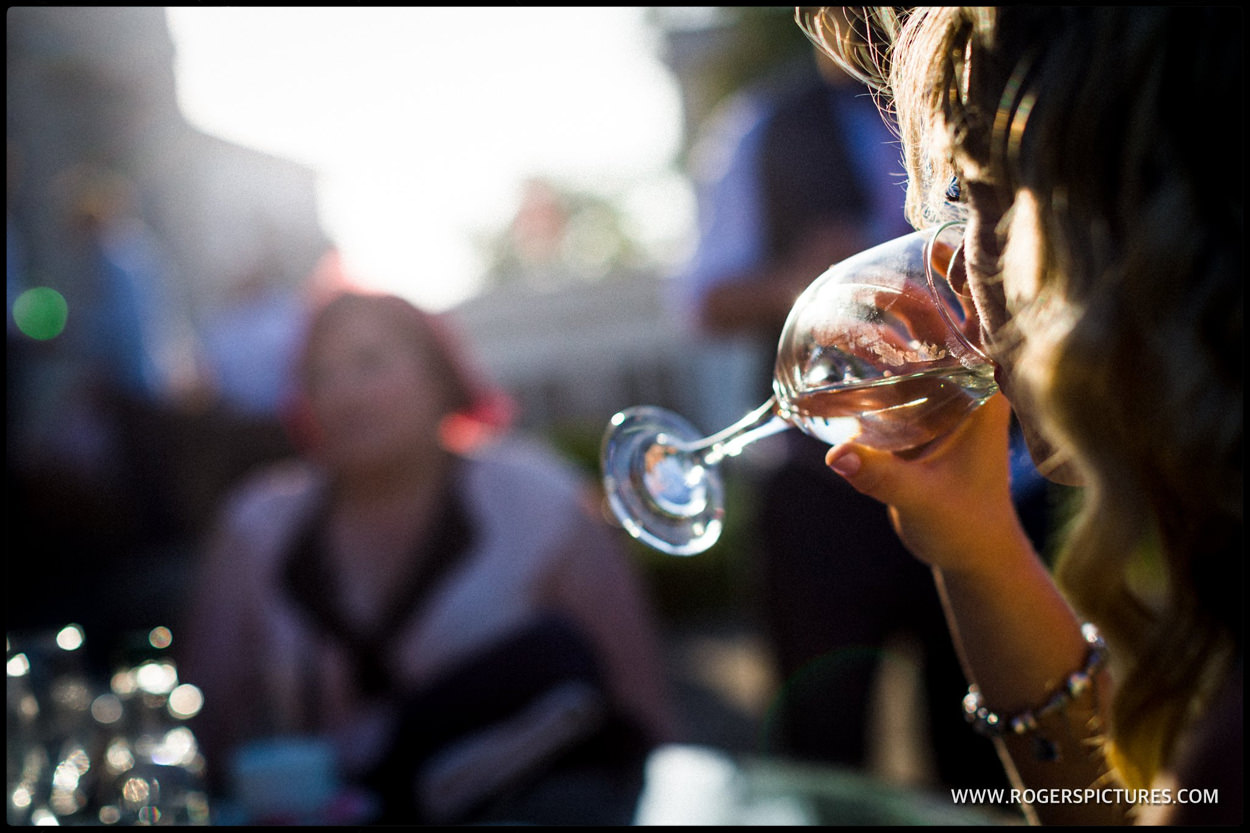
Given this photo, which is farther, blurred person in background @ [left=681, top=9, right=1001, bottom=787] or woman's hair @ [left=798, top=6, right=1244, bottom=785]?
blurred person in background @ [left=681, top=9, right=1001, bottom=787]

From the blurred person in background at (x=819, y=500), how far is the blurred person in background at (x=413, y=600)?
0.45 metres

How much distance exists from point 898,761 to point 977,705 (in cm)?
367

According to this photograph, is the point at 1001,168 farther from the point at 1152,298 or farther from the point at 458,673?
the point at 458,673

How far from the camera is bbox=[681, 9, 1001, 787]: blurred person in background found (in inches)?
91.7

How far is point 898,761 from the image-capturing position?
4.40 metres

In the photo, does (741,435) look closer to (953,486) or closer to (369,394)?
(953,486)

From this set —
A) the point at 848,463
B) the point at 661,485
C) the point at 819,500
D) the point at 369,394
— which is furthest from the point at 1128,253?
the point at 369,394

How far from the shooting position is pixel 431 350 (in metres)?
2.91

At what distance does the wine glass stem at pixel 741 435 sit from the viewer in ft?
3.37

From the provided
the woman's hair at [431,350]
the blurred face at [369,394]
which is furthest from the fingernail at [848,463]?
the woman's hair at [431,350]

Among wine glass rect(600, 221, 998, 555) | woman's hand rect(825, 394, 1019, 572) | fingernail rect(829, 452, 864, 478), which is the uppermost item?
wine glass rect(600, 221, 998, 555)

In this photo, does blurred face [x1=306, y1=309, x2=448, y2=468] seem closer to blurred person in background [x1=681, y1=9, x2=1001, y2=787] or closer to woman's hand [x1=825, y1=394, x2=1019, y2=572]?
blurred person in background [x1=681, y1=9, x2=1001, y2=787]

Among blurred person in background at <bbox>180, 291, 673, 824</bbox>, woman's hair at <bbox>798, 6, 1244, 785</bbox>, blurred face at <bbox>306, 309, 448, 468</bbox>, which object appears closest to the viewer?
woman's hair at <bbox>798, 6, 1244, 785</bbox>

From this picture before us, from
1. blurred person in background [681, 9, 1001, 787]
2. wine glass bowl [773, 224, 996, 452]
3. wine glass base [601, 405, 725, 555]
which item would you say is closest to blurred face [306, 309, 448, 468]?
blurred person in background [681, 9, 1001, 787]
